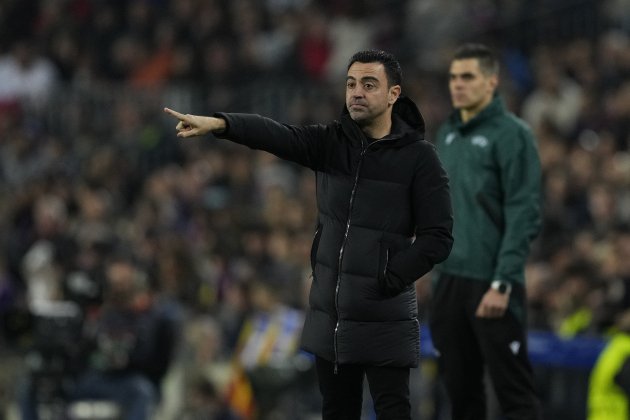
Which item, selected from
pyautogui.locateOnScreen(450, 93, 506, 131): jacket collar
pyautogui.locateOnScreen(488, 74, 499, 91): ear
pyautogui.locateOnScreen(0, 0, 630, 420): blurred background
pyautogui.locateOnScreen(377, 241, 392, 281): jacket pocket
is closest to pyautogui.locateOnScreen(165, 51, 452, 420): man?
pyautogui.locateOnScreen(377, 241, 392, 281): jacket pocket

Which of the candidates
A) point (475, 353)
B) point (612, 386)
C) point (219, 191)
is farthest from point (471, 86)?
point (219, 191)

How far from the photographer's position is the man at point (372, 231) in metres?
6.56

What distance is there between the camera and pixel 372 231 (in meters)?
6.57

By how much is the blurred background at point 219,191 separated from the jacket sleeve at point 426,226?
3.87 metres

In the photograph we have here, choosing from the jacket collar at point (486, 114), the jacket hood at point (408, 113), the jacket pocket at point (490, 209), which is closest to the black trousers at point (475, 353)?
the jacket pocket at point (490, 209)

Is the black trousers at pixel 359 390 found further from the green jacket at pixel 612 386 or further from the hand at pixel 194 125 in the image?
the green jacket at pixel 612 386

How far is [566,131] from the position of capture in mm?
16109

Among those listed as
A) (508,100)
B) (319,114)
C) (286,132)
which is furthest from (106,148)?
(286,132)

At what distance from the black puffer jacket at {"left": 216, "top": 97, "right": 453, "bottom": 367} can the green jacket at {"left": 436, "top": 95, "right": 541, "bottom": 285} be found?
47.4 inches

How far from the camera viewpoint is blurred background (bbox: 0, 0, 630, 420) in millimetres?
12133

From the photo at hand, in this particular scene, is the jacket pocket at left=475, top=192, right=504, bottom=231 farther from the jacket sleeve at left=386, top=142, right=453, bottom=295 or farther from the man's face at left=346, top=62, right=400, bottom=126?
the man's face at left=346, top=62, right=400, bottom=126

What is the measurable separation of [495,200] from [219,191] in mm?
9739

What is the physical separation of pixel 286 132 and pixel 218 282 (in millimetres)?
8337

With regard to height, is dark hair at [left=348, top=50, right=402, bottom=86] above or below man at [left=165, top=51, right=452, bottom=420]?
above
